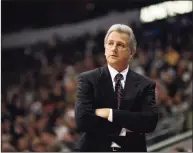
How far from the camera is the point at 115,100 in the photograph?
81.1 inches

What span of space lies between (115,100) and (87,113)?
15cm

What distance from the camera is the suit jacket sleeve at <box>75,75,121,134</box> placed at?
6.66 ft

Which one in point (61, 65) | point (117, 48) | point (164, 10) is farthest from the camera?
point (61, 65)

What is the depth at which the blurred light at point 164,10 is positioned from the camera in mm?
3062

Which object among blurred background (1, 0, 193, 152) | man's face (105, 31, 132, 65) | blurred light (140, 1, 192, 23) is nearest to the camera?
man's face (105, 31, 132, 65)

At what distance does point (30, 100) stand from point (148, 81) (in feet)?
6.48

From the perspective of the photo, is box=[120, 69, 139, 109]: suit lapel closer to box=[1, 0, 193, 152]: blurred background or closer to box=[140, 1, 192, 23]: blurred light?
box=[140, 1, 192, 23]: blurred light

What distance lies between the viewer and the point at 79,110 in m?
2.04

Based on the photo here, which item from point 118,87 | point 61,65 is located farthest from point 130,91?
point 61,65

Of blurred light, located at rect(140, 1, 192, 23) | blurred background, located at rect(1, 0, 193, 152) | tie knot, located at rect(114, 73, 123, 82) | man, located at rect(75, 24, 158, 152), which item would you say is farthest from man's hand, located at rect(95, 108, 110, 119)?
blurred background, located at rect(1, 0, 193, 152)

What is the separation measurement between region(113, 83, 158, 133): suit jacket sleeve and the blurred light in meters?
1.12

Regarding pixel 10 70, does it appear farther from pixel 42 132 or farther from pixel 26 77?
pixel 42 132

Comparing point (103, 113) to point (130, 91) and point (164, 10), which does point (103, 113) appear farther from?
point (164, 10)

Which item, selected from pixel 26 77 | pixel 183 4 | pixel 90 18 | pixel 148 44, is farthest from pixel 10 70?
pixel 183 4
